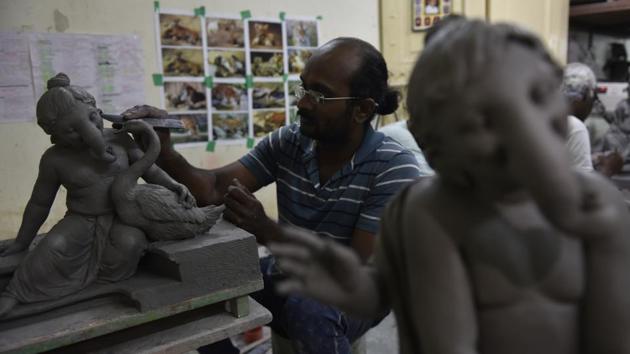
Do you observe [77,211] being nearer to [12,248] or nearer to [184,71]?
[12,248]

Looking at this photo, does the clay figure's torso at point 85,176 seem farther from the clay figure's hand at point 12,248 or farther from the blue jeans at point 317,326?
the blue jeans at point 317,326

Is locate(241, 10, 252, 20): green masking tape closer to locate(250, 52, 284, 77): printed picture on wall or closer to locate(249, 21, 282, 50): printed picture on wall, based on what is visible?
locate(249, 21, 282, 50): printed picture on wall

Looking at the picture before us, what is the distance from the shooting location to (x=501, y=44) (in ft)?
1.65

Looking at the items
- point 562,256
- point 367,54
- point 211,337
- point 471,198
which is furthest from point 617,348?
point 367,54

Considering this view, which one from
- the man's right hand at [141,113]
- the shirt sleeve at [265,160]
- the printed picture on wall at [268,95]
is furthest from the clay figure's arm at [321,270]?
the printed picture on wall at [268,95]

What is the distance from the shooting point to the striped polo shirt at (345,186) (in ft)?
4.72

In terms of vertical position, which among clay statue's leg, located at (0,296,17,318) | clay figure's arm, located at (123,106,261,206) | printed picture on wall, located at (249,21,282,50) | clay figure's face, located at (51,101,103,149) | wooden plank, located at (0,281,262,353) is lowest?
wooden plank, located at (0,281,262,353)

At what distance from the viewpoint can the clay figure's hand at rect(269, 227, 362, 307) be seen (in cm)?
59

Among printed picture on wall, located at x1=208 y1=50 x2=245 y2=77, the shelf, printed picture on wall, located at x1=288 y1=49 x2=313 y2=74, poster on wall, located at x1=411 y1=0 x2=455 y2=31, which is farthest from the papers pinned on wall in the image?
the shelf

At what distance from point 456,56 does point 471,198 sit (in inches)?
6.7

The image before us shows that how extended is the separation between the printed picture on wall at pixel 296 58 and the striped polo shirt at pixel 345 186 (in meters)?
1.39

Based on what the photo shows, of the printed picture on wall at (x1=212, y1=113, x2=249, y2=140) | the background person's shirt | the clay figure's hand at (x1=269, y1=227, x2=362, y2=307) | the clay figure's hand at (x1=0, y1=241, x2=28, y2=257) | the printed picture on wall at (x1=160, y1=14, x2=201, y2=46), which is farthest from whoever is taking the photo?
the printed picture on wall at (x1=212, y1=113, x2=249, y2=140)

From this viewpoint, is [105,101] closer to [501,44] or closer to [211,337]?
[211,337]

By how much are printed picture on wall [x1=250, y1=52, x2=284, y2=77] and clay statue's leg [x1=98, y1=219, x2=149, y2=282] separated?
1.74m
